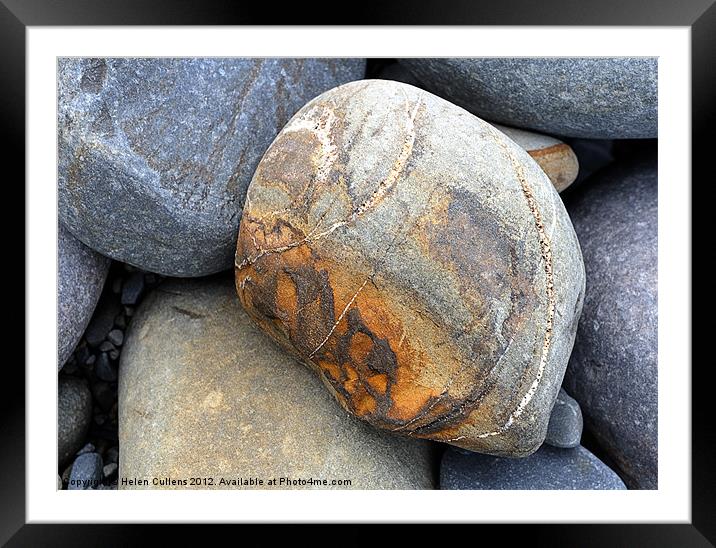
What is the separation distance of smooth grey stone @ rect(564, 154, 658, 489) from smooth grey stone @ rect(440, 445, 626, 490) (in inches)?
3.5

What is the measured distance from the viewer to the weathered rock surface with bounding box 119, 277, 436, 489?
121 cm

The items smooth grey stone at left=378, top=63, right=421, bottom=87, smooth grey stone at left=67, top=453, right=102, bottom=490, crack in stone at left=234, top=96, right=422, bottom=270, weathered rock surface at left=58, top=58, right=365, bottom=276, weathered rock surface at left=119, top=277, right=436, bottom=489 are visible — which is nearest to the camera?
crack in stone at left=234, top=96, right=422, bottom=270

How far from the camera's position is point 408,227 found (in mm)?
999

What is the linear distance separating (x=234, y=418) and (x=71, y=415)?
15.9 inches

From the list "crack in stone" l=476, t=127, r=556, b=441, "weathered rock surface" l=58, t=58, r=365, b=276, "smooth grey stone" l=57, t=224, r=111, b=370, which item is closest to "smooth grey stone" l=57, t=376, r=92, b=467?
"smooth grey stone" l=57, t=224, r=111, b=370

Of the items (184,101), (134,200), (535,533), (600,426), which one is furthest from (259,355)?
(600,426)

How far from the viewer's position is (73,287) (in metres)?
1.29

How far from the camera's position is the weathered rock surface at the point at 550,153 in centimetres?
135

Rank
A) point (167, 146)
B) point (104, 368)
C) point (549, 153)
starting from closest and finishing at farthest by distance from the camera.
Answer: point (167, 146)
point (549, 153)
point (104, 368)

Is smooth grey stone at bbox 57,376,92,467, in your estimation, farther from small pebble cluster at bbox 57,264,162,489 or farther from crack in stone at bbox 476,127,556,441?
crack in stone at bbox 476,127,556,441

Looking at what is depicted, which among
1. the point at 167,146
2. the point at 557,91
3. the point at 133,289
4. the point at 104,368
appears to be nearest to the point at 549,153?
the point at 557,91
